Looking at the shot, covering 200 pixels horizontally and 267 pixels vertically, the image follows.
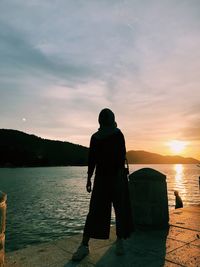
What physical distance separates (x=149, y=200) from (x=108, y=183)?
2056 mm

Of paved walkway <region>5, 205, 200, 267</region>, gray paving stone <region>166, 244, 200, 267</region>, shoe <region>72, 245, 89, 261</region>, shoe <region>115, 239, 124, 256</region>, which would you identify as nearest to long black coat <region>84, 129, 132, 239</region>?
shoe <region>115, 239, 124, 256</region>

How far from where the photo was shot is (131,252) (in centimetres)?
445

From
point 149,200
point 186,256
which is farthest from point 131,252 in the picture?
point 149,200

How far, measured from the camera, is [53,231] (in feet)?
63.3

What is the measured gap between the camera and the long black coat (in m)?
4.38

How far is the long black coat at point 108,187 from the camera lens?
438cm

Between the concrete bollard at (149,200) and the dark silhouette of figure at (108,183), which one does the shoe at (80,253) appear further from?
the concrete bollard at (149,200)

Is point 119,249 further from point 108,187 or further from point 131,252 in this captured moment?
point 108,187

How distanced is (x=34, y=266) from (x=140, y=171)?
331 cm

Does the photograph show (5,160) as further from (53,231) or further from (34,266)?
(34,266)

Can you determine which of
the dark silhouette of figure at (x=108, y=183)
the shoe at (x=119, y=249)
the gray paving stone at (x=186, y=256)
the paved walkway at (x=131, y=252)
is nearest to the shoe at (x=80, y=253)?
Answer: the paved walkway at (x=131, y=252)

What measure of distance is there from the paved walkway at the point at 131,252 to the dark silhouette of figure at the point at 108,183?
0.33 meters

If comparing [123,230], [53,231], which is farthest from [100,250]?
[53,231]

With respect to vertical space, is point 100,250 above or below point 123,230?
below
